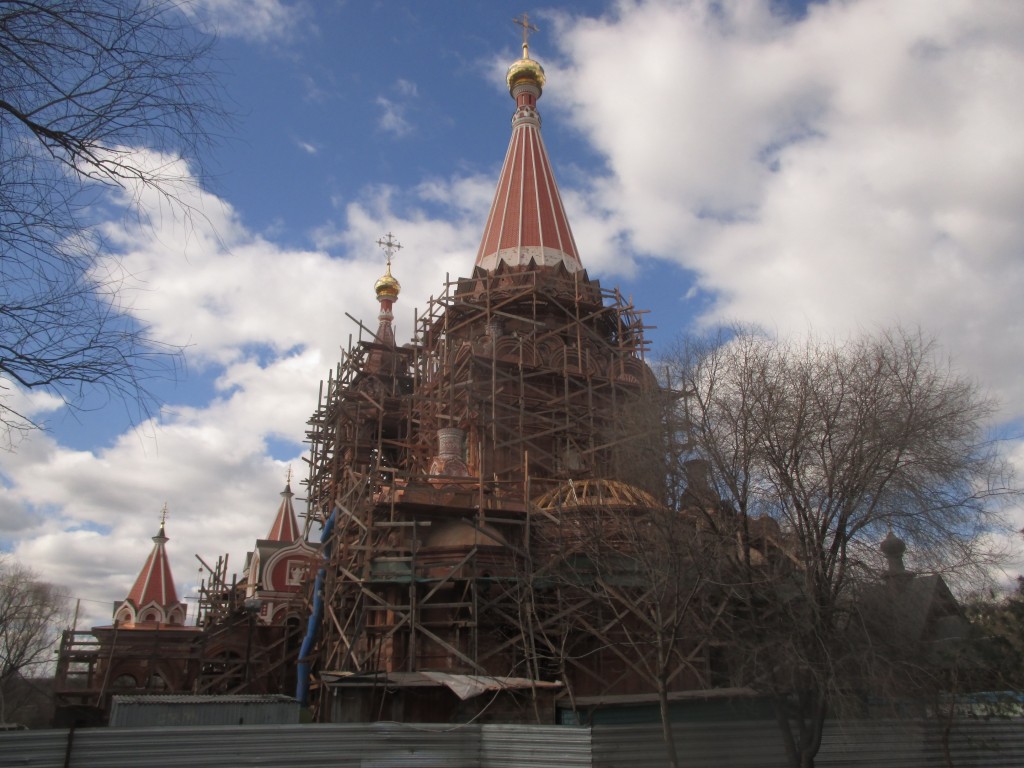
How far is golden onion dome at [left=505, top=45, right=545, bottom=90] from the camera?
27484 millimetres

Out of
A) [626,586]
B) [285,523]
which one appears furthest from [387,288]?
[626,586]

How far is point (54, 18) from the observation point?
13.0ft

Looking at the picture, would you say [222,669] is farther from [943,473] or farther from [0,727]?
[943,473]

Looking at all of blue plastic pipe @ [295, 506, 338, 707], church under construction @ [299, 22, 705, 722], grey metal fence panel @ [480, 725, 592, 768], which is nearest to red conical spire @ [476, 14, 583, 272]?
church under construction @ [299, 22, 705, 722]

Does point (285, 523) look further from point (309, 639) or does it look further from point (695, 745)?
point (695, 745)

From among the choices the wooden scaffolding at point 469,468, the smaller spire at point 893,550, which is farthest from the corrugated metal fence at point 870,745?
the wooden scaffolding at point 469,468

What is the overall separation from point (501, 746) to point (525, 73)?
23.1 meters

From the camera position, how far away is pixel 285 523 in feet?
94.0

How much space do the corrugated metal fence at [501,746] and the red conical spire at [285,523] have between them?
65.0ft

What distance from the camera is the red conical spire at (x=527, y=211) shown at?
2314 centimetres

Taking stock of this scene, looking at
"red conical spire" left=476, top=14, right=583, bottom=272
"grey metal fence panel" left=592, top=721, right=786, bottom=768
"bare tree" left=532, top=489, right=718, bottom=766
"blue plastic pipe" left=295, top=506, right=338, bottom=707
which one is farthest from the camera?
"red conical spire" left=476, top=14, right=583, bottom=272

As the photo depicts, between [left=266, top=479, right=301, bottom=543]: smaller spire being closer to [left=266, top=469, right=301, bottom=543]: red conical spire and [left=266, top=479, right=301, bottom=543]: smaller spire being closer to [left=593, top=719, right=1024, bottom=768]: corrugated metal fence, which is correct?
[left=266, top=469, right=301, bottom=543]: red conical spire

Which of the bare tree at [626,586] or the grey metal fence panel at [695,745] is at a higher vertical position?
the bare tree at [626,586]

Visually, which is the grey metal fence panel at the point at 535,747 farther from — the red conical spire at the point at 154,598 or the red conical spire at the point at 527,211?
the red conical spire at the point at 154,598
